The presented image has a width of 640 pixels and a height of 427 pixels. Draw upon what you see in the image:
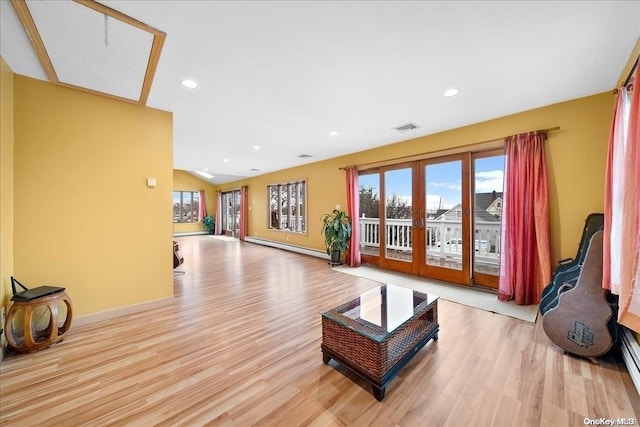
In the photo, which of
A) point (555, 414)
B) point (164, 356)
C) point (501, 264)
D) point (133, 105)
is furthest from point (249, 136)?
point (555, 414)

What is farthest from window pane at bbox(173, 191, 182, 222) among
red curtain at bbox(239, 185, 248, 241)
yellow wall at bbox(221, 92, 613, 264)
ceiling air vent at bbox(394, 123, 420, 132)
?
yellow wall at bbox(221, 92, 613, 264)

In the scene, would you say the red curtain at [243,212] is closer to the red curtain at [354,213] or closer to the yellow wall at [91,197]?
the red curtain at [354,213]

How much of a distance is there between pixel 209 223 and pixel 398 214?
9536 millimetres

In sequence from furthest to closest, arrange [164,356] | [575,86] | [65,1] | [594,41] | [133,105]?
1. [133,105]
2. [575,86]
3. [164,356]
4. [594,41]
5. [65,1]

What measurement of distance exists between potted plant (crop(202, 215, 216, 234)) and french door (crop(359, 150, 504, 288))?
8596 millimetres

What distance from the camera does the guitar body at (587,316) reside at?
1.77m

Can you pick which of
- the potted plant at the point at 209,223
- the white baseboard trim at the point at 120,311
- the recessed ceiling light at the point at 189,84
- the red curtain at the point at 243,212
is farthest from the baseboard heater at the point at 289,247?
the recessed ceiling light at the point at 189,84

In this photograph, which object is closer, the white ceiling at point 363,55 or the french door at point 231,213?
the white ceiling at point 363,55

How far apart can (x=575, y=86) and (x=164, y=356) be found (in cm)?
468

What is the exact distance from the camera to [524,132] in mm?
2949

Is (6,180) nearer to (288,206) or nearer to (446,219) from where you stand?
(446,219)

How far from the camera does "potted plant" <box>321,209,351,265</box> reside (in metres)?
5.05

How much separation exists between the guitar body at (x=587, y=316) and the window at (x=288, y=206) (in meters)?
5.34

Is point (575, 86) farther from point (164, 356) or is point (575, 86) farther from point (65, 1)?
point (164, 356)
